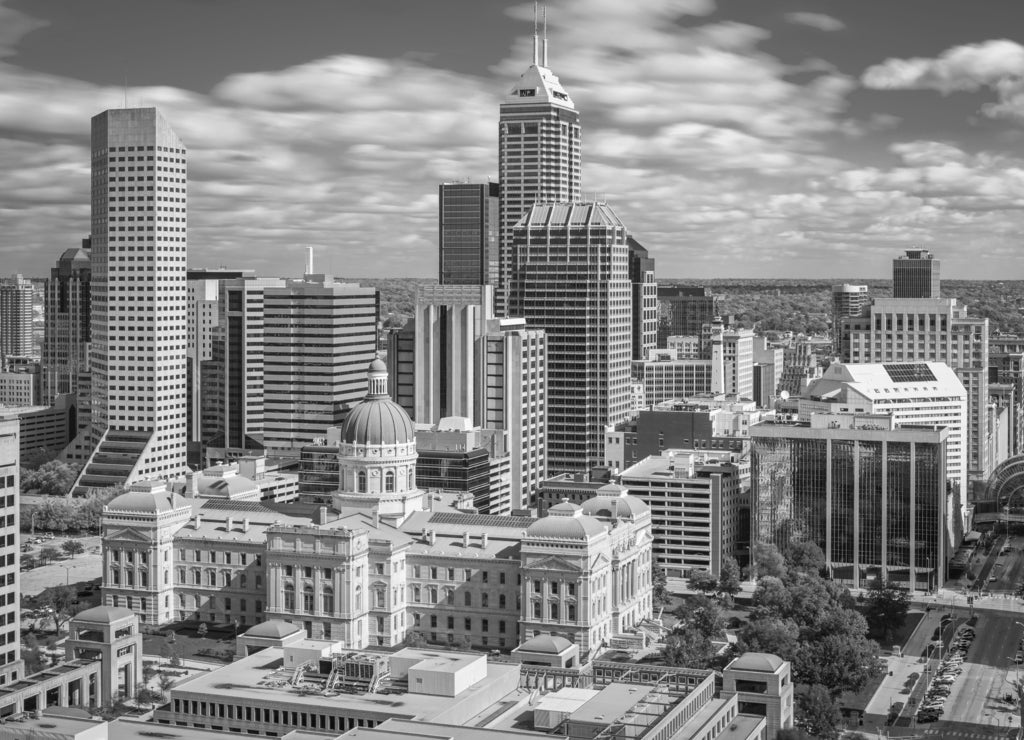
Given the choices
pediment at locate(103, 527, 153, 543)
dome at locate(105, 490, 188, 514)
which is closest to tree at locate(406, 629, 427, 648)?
pediment at locate(103, 527, 153, 543)

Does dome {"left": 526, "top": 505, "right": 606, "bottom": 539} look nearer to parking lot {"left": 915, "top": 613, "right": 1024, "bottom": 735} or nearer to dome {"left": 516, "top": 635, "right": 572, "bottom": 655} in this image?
dome {"left": 516, "top": 635, "right": 572, "bottom": 655}

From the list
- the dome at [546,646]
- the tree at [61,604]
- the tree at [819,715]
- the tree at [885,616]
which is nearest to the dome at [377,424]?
the tree at [61,604]

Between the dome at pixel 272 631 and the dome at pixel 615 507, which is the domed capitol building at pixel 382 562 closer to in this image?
the dome at pixel 615 507

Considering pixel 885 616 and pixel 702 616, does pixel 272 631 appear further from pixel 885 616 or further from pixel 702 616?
pixel 885 616

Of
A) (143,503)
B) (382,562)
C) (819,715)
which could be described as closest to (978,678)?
(819,715)

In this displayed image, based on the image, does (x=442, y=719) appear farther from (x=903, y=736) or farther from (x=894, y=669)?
(x=894, y=669)

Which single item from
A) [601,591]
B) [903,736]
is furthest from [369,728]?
[601,591]
